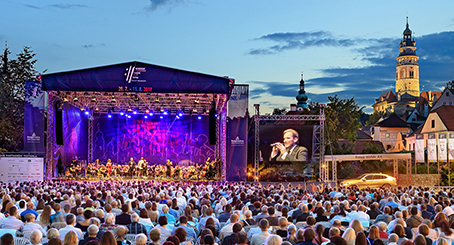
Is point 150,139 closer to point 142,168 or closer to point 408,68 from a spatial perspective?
point 142,168

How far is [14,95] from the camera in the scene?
39.8 m

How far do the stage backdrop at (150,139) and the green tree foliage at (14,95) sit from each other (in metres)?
6.07

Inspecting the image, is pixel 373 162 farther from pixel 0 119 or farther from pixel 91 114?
pixel 0 119

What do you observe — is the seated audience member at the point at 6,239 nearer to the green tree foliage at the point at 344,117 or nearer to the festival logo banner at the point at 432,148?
the festival logo banner at the point at 432,148

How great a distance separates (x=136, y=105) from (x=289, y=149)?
10438 millimetres

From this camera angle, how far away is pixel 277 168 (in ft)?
132

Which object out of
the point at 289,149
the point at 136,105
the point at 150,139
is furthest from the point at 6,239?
the point at 150,139

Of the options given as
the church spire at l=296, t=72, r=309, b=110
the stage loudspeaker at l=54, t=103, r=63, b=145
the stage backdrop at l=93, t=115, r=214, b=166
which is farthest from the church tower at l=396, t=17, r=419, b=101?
the stage loudspeaker at l=54, t=103, r=63, b=145

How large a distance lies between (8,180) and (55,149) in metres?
3.77

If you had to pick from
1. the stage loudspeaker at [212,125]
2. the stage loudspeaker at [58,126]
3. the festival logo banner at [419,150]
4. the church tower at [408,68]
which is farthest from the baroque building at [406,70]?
the stage loudspeaker at [58,126]

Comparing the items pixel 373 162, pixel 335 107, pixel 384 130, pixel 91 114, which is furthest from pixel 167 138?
pixel 384 130

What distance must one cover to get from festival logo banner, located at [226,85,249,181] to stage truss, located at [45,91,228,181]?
394mm

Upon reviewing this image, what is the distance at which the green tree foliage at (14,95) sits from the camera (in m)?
36.6

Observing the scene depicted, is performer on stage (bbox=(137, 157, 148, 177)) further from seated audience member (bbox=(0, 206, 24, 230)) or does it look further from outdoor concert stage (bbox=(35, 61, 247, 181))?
seated audience member (bbox=(0, 206, 24, 230))
